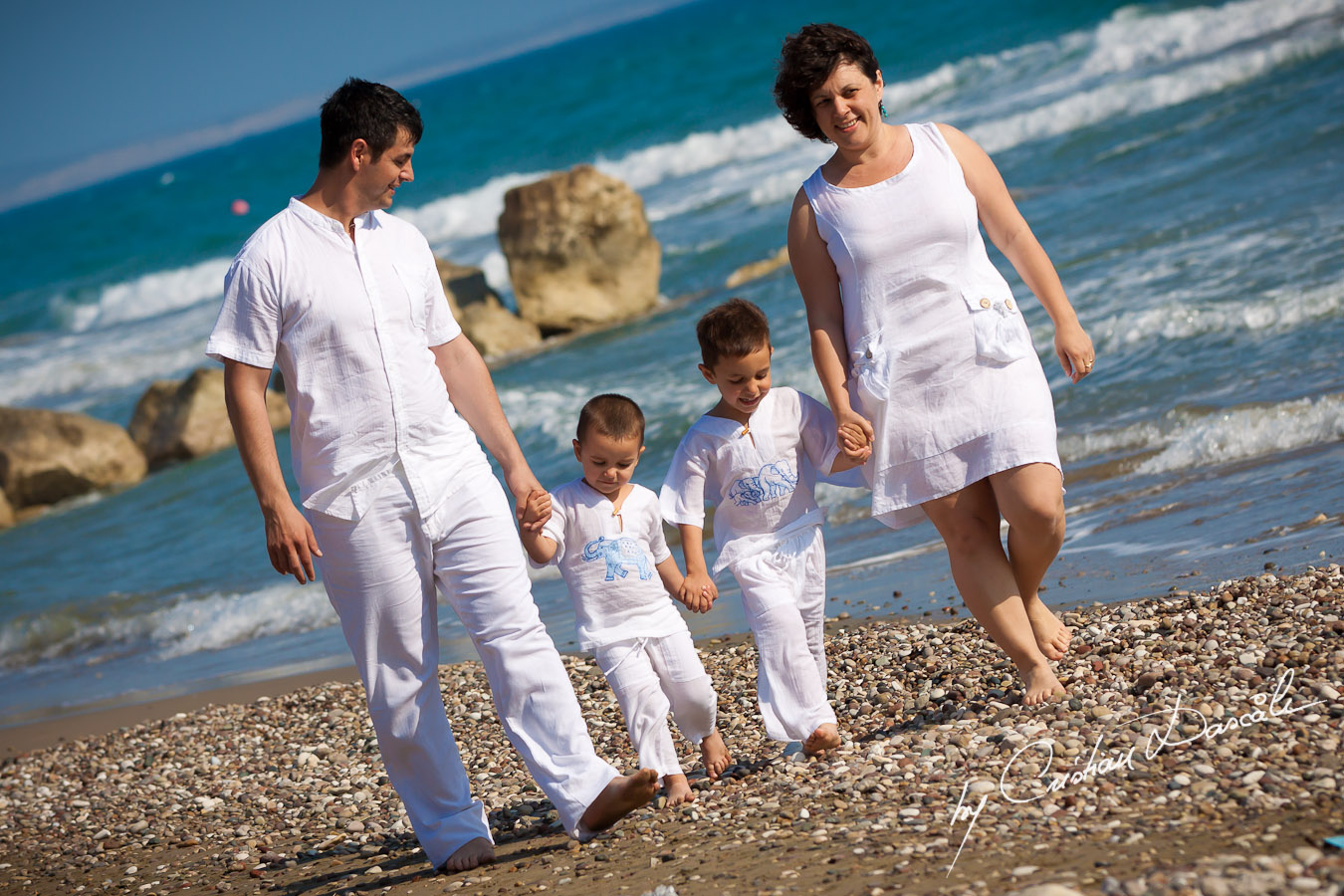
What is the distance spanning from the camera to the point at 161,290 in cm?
3772

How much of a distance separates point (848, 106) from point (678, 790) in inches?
83.6

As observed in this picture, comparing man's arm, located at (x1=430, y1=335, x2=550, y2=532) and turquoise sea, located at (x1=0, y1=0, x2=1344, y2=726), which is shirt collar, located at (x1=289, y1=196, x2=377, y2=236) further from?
turquoise sea, located at (x1=0, y1=0, x2=1344, y2=726)

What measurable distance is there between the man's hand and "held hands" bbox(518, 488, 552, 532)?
0.60 meters

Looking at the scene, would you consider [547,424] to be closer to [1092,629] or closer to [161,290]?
[1092,629]

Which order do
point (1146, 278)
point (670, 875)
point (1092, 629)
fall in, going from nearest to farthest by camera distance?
point (670, 875) → point (1092, 629) → point (1146, 278)

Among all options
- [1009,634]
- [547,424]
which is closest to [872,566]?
[1009,634]

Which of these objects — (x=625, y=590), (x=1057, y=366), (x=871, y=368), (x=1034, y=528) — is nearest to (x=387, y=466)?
(x=625, y=590)

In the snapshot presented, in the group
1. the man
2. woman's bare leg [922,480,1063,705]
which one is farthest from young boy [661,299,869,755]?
the man

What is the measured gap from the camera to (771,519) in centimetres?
414

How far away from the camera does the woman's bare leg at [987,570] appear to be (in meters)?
3.97

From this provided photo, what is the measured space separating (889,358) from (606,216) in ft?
41.6

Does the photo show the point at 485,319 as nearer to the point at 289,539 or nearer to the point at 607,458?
the point at 607,458

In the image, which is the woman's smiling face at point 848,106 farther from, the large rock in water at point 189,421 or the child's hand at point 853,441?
the large rock in water at point 189,421

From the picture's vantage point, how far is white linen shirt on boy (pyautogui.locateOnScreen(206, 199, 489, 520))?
3465 mm
